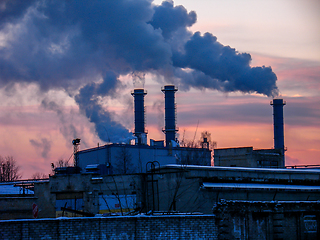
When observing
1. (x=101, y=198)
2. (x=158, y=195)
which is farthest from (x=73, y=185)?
(x=158, y=195)

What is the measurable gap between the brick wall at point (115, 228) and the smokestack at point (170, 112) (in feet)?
161

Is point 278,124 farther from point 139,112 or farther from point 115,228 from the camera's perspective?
point 115,228

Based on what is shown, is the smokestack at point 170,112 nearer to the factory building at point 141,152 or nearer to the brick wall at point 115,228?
the factory building at point 141,152

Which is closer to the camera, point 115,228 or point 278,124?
point 115,228

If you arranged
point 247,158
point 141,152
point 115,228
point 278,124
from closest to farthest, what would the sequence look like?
point 115,228
point 247,158
point 141,152
point 278,124

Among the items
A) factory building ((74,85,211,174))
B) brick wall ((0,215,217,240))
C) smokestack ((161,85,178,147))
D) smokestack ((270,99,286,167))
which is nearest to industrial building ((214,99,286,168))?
factory building ((74,85,211,174))

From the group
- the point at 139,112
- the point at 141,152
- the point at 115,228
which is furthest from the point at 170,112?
the point at 115,228

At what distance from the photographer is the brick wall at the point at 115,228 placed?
12.2 meters

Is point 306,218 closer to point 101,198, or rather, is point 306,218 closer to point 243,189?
point 243,189

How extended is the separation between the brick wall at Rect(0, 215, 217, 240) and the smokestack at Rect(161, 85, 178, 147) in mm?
49014

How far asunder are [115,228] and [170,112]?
1961 inches

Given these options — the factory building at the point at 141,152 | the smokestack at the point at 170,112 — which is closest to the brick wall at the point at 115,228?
the factory building at the point at 141,152

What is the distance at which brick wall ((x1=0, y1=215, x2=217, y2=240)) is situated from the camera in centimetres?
1225

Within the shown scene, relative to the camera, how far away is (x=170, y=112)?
6241 cm
